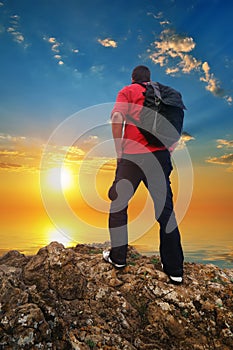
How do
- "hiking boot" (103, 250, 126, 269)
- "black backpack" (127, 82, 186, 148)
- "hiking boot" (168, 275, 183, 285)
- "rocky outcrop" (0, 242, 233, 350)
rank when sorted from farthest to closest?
"hiking boot" (103, 250, 126, 269) < "hiking boot" (168, 275, 183, 285) < "black backpack" (127, 82, 186, 148) < "rocky outcrop" (0, 242, 233, 350)

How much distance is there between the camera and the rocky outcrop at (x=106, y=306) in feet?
14.2

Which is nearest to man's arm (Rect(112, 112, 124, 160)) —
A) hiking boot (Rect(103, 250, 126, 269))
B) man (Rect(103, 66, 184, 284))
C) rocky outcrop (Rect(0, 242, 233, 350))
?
man (Rect(103, 66, 184, 284))

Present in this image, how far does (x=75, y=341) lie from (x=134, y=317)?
1.36m

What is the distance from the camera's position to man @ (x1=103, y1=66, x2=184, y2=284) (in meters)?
5.93

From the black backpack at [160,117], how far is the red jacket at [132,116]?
0.11 m

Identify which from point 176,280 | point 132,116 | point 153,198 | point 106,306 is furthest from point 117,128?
point 106,306

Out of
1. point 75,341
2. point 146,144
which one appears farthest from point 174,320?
point 146,144

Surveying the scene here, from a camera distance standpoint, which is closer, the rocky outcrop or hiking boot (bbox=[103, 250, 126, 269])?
the rocky outcrop

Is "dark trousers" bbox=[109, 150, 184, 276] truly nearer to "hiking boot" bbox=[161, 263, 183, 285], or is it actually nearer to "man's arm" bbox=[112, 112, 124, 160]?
"hiking boot" bbox=[161, 263, 183, 285]

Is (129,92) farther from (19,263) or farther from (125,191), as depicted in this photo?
(19,263)

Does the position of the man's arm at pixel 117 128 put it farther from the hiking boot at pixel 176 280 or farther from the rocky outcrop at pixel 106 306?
the hiking boot at pixel 176 280

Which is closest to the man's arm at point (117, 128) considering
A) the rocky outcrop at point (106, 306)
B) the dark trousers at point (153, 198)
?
the dark trousers at point (153, 198)

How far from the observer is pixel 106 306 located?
5.37m

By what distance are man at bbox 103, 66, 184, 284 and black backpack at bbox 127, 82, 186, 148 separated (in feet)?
0.48
